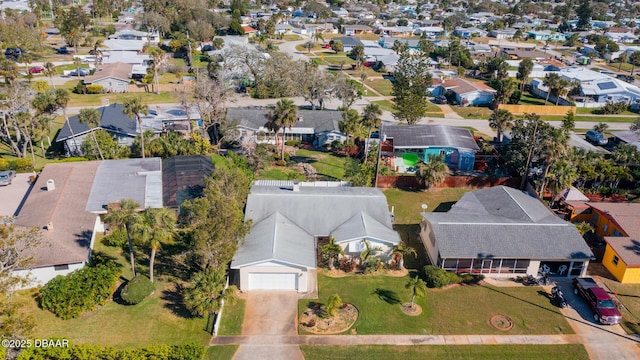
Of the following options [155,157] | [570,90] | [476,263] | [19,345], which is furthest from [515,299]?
[570,90]

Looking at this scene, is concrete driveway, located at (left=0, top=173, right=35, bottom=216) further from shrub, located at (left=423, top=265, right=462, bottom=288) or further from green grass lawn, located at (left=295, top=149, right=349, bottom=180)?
shrub, located at (left=423, top=265, right=462, bottom=288)

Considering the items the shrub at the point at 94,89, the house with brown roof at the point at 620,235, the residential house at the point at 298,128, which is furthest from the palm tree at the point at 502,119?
the shrub at the point at 94,89

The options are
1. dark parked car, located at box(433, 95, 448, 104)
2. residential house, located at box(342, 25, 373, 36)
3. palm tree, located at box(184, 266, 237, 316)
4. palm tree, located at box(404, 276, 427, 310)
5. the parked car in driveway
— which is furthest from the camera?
residential house, located at box(342, 25, 373, 36)

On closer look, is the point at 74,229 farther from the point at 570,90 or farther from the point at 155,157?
the point at 570,90

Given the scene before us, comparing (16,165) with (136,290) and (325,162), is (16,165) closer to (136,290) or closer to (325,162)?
(136,290)

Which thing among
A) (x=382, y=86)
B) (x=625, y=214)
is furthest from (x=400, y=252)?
(x=382, y=86)

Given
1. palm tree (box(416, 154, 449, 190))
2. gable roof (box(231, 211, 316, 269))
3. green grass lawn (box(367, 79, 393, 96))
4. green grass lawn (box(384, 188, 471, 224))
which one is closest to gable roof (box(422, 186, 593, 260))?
green grass lawn (box(384, 188, 471, 224))

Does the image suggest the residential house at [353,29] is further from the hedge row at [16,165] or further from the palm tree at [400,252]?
the palm tree at [400,252]
